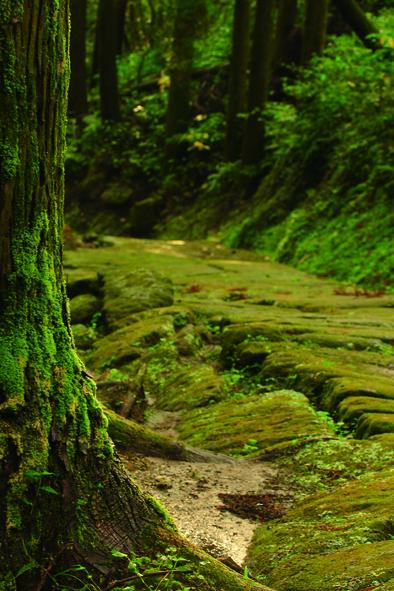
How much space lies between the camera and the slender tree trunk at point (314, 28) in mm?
17312

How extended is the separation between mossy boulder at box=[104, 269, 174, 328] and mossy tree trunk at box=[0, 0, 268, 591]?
5.99 metres

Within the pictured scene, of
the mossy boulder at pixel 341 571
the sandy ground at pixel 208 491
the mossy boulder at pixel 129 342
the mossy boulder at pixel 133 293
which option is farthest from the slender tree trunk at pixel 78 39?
the mossy boulder at pixel 341 571

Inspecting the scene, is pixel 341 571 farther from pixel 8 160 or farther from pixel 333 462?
pixel 8 160

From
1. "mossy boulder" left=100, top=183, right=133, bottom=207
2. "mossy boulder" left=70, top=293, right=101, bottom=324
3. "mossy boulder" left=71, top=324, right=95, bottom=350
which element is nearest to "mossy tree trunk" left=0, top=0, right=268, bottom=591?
"mossy boulder" left=71, top=324, right=95, bottom=350

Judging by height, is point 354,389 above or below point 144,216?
below

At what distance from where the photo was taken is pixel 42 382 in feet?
9.50

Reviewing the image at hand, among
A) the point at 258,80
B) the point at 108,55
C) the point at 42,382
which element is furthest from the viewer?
the point at 108,55

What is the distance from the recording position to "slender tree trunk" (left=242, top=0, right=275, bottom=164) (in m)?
17.2

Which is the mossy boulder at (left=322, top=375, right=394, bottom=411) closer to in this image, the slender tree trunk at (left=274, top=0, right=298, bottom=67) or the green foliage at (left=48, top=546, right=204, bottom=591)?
the green foliage at (left=48, top=546, right=204, bottom=591)

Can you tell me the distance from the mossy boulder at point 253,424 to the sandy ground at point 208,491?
0.94 feet

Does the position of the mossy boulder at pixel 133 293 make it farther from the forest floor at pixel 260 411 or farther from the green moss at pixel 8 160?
the green moss at pixel 8 160

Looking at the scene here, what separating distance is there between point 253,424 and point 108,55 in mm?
20249

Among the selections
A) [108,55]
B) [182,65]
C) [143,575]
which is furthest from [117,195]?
[143,575]

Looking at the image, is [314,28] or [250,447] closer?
[250,447]
